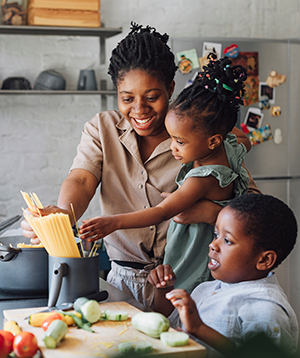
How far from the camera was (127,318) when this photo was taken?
0.86 m

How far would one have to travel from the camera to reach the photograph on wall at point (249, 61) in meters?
2.98

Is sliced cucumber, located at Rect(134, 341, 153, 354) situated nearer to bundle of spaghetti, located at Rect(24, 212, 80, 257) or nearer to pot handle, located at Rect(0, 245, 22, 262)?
bundle of spaghetti, located at Rect(24, 212, 80, 257)

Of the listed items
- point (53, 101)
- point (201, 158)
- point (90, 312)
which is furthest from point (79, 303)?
point (53, 101)

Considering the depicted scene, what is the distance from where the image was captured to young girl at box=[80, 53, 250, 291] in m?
1.24

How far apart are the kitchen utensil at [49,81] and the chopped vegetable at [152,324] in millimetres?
2509

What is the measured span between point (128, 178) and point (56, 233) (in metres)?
0.53

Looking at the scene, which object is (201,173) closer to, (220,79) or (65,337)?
(220,79)

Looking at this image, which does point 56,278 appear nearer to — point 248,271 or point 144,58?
point 248,271

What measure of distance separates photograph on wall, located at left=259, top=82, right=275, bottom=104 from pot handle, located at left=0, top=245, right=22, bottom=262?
7.92ft

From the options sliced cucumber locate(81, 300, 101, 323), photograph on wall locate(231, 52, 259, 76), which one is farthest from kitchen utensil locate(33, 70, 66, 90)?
sliced cucumber locate(81, 300, 101, 323)

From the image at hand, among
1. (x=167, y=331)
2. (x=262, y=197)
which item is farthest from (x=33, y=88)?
(x=167, y=331)

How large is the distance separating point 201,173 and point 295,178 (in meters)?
2.06

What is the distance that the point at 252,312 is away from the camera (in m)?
0.92

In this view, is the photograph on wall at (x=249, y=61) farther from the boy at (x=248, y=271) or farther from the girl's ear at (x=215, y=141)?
the boy at (x=248, y=271)
